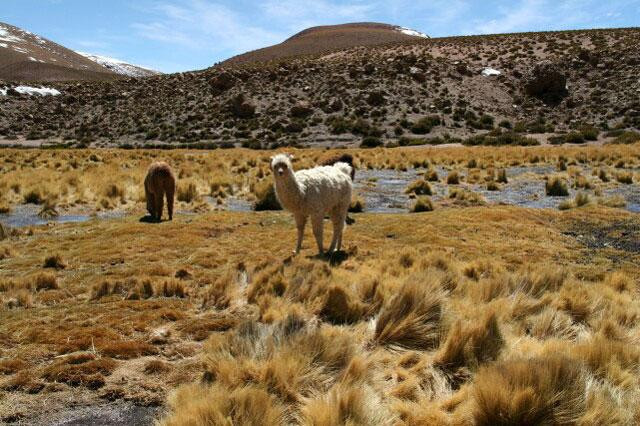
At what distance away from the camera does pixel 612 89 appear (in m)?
49.6

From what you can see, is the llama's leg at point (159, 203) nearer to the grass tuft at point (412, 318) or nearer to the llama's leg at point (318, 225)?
the llama's leg at point (318, 225)

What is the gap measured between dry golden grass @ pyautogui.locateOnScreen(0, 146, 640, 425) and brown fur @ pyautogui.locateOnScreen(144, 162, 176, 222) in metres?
2.70

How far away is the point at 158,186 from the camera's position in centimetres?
1162

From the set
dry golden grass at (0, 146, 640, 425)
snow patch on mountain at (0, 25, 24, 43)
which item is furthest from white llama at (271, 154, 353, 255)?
snow patch on mountain at (0, 25, 24, 43)

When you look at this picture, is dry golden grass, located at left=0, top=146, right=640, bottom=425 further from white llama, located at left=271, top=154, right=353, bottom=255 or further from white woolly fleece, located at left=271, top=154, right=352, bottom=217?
white woolly fleece, located at left=271, top=154, right=352, bottom=217

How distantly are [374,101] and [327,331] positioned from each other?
156 feet

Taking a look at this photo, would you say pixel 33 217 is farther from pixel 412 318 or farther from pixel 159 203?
pixel 412 318

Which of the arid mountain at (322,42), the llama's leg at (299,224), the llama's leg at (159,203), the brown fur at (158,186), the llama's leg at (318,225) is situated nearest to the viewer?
the llama's leg at (318,225)

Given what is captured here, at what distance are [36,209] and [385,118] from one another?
123 feet

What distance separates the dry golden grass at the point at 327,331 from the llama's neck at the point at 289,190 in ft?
3.18

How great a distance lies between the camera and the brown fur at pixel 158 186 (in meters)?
11.4

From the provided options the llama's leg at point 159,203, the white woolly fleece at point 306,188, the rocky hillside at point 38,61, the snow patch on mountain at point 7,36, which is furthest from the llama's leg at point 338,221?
the snow patch on mountain at point 7,36

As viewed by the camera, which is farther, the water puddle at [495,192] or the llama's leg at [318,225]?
the water puddle at [495,192]

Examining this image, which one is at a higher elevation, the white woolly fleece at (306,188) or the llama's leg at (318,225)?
the white woolly fleece at (306,188)
